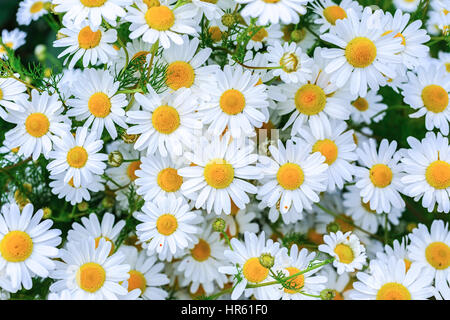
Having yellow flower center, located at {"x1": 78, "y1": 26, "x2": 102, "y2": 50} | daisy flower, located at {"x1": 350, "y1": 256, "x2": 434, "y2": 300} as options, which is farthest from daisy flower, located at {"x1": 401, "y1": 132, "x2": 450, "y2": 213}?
yellow flower center, located at {"x1": 78, "y1": 26, "x2": 102, "y2": 50}

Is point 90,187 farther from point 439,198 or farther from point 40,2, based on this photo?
point 439,198

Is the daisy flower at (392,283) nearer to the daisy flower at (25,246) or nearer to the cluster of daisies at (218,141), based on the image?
the cluster of daisies at (218,141)

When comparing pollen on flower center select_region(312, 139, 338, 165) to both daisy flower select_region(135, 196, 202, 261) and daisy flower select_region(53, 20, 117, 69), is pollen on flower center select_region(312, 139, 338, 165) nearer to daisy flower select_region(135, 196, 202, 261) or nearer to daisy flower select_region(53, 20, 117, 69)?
daisy flower select_region(135, 196, 202, 261)

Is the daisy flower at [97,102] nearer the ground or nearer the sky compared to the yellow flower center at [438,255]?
nearer the sky

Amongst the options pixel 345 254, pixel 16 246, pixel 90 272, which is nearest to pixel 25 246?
pixel 16 246

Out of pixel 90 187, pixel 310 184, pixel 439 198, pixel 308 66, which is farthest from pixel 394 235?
pixel 90 187

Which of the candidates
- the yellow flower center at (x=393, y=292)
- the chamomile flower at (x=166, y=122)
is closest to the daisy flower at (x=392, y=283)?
the yellow flower center at (x=393, y=292)
